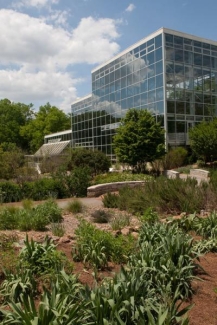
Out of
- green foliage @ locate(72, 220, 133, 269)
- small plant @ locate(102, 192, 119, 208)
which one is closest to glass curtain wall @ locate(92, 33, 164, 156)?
small plant @ locate(102, 192, 119, 208)

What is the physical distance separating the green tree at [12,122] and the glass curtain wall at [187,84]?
138 ft

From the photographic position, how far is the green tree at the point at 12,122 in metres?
64.7

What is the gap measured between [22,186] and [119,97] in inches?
832

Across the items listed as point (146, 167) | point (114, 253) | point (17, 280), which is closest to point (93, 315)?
point (17, 280)

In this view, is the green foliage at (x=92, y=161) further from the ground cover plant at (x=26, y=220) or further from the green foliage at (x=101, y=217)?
the ground cover plant at (x=26, y=220)

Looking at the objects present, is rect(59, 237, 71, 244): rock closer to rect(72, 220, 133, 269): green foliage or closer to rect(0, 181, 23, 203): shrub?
rect(72, 220, 133, 269): green foliage

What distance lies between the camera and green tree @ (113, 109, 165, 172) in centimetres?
2197

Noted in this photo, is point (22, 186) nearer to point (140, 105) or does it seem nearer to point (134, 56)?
point (140, 105)

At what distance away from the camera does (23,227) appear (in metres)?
7.29

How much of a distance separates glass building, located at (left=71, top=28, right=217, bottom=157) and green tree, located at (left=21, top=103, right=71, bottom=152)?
87.4ft

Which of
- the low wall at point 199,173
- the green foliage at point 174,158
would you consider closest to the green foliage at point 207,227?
the low wall at point 199,173

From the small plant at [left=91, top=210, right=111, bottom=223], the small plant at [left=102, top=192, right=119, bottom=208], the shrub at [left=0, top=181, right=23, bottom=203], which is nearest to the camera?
the small plant at [left=91, top=210, right=111, bottom=223]

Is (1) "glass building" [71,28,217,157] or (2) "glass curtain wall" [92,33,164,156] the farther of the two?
(2) "glass curtain wall" [92,33,164,156]

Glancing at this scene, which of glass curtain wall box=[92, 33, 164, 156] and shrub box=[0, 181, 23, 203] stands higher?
glass curtain wall box=[92, 33, 164, 156]
